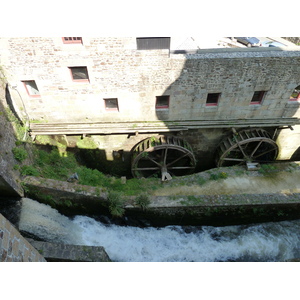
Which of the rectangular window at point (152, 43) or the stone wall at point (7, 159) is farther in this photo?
the rectangular window at point (152, 43)

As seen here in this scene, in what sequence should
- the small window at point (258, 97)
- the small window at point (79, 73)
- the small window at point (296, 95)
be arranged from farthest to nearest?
the small window at point (296, 95), the small window at point (258, 97), the small window at point (79, 73)

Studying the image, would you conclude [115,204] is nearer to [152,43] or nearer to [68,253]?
[68,253]

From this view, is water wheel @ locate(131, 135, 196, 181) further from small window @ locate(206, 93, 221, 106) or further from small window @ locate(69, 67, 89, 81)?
small window @ locate(69, 67, 89, 81)

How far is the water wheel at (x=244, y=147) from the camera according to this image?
12.3 meters

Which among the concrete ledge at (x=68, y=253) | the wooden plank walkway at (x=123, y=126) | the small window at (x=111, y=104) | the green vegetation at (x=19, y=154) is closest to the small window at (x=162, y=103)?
the wooden plank walkway at (x=123, y=126)

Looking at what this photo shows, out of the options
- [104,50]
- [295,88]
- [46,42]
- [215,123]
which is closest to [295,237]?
[215,123]

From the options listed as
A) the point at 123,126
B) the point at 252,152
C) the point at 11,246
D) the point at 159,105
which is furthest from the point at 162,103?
the point at 11,246

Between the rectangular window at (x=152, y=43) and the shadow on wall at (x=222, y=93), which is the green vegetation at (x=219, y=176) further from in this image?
the rectangular window at (x=152, y=43)

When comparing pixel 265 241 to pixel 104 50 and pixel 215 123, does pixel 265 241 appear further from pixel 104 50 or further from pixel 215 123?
pixel 104 50

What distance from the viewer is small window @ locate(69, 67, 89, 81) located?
1000cm

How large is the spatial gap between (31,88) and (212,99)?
336 inches

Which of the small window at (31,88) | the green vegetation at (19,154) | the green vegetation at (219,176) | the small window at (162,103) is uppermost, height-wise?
the small window at (31,88)

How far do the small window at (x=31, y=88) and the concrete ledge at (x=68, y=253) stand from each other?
6443 mm

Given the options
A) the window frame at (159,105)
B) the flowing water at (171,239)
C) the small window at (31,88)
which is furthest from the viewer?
the window frame at (159,105)
